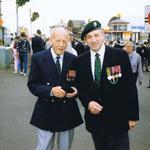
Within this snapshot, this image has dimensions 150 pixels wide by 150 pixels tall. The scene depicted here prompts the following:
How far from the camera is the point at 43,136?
16.0 feet

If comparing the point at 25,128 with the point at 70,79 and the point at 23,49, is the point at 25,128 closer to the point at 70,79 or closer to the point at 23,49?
the point at 70,79

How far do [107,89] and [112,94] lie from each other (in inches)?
2.6

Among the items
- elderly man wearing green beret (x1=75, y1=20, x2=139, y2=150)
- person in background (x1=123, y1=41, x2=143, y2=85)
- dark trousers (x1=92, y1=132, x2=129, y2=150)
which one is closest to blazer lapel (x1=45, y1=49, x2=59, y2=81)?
elderly man wearing green beret (x1=75, y1=20, x2=139, y2=150)

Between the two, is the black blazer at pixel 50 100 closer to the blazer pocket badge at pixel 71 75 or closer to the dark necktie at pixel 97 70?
the blazer pocket badge at pixel 71 75

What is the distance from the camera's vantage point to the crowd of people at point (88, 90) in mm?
4684

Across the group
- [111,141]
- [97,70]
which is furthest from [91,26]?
[111,141]

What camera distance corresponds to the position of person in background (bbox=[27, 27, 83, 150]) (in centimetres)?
477

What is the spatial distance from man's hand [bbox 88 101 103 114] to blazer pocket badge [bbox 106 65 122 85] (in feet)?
0.84

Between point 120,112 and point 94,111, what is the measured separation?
0.88 ft

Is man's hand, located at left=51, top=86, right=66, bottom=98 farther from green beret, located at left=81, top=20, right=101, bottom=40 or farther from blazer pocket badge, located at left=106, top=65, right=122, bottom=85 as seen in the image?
green beret, located at left=81, top=20, right=101, bottom=40

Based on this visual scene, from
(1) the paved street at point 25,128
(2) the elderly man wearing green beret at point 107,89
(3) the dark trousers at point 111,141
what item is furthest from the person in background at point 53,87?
(1) the paved street at point 25,128

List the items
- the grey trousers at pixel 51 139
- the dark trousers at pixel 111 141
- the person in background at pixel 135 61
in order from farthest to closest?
1. the person in background at pixel 135 61
2. the grey trousers at pixel 51 139
3. the dark trousers at pixel 111 141

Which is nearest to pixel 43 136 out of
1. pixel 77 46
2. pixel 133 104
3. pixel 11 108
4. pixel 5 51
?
pixel 133 104

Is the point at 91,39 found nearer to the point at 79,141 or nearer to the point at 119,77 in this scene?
the point at 119,77
